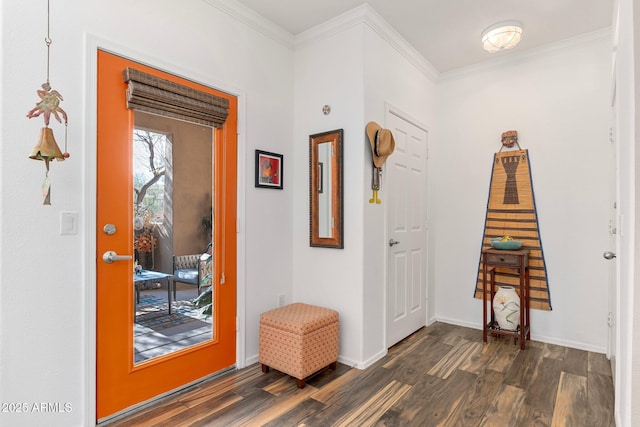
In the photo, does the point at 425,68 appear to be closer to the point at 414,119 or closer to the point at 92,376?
the point at 414,119

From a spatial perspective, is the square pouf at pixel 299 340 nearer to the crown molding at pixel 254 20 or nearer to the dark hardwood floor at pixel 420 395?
the dark hardwood floor at pixel 420 395

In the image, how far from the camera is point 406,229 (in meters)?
3.30

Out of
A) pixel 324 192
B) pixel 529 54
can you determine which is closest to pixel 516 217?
pixel 529 54

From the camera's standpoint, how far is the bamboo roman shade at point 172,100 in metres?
1.97

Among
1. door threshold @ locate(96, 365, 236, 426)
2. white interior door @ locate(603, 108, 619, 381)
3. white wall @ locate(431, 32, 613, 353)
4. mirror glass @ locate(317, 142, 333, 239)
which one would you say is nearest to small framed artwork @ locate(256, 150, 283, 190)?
mirror glass @ locate(317, 142, 333, 239)

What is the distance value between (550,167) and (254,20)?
2.87 metres

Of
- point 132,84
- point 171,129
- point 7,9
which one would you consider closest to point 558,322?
point 171,129

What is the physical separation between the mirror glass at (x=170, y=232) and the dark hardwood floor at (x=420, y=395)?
16.2 inches

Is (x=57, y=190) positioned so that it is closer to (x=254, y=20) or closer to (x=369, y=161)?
(x=254, y=20)

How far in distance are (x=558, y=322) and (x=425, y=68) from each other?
2.72 metres

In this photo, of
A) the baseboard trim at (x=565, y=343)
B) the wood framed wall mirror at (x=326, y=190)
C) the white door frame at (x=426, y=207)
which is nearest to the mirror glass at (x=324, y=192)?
the wood framed wall mirror at (x=326, y=190)

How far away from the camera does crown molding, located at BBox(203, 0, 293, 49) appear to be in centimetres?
245

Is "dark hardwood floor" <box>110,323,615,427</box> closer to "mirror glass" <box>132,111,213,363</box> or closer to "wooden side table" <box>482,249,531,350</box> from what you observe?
"wooden side table" <box>482,249,531,350</box>

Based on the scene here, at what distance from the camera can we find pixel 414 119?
3369 millimetres
